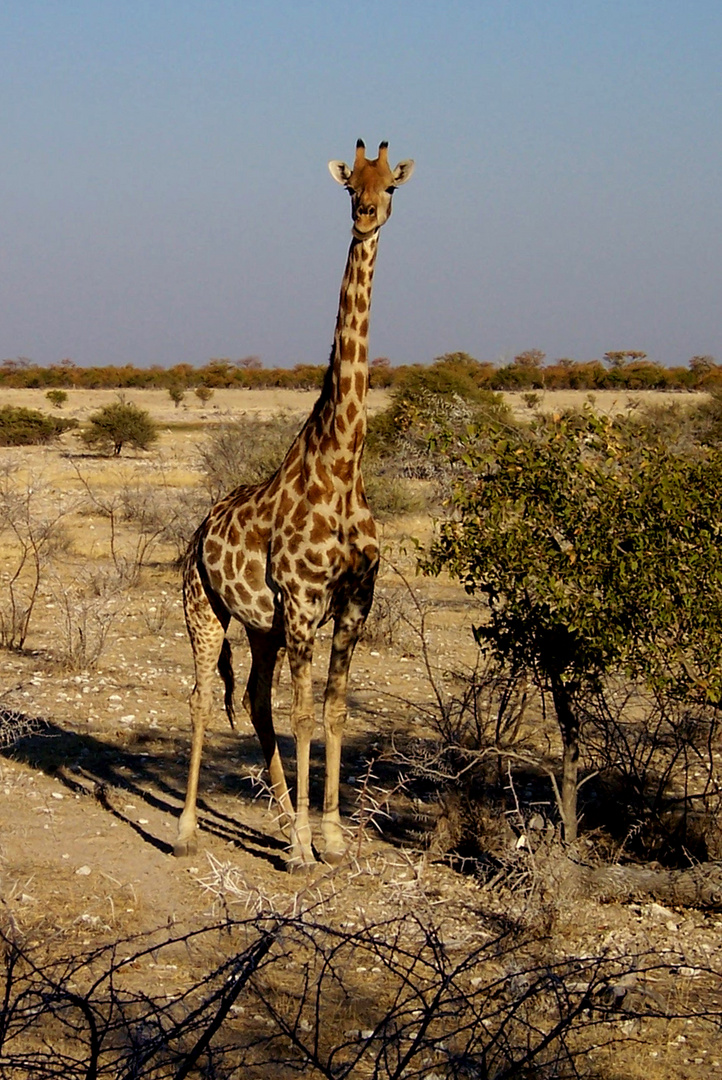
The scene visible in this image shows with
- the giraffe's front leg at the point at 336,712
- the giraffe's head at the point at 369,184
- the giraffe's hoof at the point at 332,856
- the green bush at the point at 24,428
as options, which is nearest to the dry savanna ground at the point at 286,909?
the giraffe's hoof at the point at 332,856

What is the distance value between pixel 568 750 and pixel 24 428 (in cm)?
2923

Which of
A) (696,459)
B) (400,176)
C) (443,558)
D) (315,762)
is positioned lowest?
(315,762)

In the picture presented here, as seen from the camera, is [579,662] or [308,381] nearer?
[579,662]

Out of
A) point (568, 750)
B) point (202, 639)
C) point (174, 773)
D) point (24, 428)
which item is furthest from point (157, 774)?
point (24, 428)

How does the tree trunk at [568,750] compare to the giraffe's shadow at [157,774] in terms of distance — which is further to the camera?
the giraffe's shadow at [157,774]

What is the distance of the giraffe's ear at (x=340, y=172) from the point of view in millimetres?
6742

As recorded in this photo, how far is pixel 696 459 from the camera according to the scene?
6.45m

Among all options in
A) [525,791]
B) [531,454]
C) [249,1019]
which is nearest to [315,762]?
[525,791]

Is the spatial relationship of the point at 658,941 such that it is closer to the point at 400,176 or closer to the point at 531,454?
the point at 531,454

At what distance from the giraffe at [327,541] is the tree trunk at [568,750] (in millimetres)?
1092

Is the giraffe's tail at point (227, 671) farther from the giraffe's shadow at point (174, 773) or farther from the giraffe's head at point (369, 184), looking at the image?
the giraffe's head at point (369, 184)

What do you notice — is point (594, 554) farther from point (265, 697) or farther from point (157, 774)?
point (157, 774)

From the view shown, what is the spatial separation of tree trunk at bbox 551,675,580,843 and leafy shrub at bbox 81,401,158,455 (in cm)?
2584

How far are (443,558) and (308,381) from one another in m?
65.3
